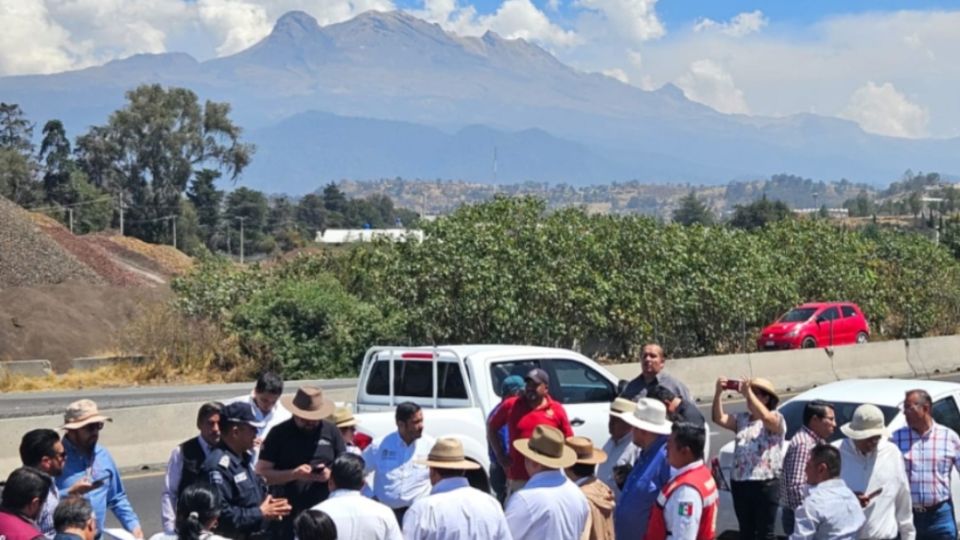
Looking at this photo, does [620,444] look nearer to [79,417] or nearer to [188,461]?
[188,461]

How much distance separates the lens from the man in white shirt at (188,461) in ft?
23.8

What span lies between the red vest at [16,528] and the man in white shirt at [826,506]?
13.8ft

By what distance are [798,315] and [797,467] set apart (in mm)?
26499

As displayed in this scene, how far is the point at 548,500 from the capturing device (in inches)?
250

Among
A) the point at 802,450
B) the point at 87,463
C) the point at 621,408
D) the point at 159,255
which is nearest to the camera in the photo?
the point at 87,463

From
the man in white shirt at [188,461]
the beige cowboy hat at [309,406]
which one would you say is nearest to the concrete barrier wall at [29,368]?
the beige cowboy hat at [309,406]

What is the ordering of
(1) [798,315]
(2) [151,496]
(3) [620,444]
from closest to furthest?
1. (3) [620,444]
2. (2) [151,496]
3. (1) [798,315]

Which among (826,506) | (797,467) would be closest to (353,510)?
(826,506)

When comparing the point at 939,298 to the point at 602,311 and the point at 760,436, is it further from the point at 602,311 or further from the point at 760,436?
the point at 760,436

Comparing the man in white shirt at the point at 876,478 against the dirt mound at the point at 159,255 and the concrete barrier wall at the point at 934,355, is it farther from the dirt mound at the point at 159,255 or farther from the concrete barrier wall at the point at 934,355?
the dirt mound at the point at 159,255

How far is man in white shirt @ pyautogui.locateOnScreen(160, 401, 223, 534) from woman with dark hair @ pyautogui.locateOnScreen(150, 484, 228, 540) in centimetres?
130

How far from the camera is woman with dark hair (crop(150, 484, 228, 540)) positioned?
573cm

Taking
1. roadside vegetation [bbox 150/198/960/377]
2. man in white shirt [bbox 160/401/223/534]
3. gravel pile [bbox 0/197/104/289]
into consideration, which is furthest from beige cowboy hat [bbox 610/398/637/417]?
gravel pile [bbox 0/197/104/289]

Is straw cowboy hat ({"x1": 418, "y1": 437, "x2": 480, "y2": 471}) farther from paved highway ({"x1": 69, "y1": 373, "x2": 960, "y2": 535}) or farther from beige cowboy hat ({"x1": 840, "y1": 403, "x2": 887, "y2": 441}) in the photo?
paved highway ({"x1": 69, "y1": 373, "x2": 960, "y2": 535})
